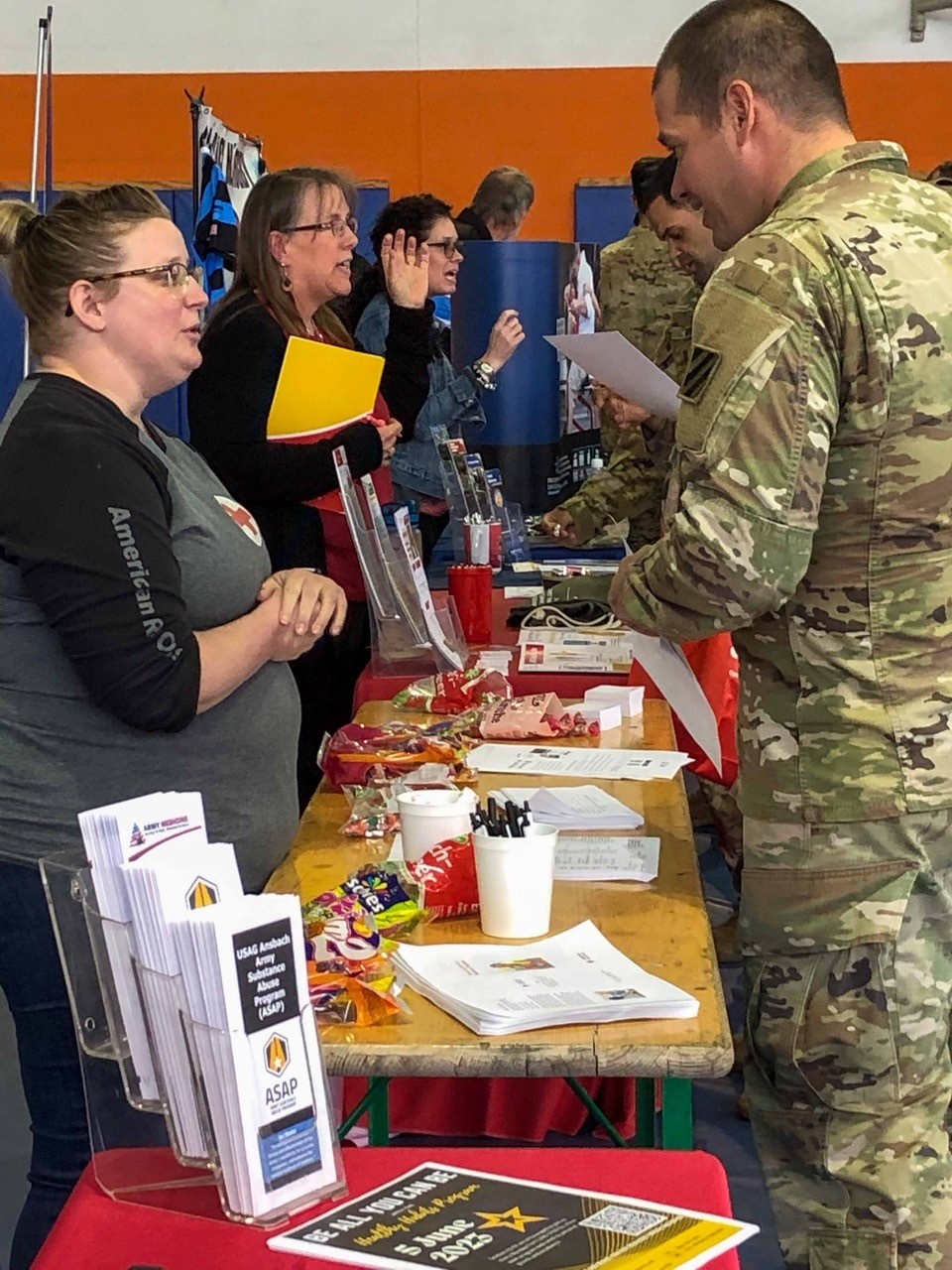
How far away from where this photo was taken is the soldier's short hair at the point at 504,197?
5.82 meters

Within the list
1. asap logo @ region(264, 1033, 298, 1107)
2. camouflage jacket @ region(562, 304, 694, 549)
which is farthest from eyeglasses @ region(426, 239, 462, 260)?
asap logo @ region(264, 1033, 298, 1107)

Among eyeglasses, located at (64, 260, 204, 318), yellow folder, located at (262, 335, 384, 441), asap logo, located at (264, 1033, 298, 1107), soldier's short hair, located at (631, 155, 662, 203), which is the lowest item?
asap logo, located at (264, 1033, 298, 1107)

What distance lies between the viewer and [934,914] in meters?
1.65

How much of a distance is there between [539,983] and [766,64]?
3.27 feet

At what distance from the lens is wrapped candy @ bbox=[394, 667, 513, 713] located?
98.1 inches

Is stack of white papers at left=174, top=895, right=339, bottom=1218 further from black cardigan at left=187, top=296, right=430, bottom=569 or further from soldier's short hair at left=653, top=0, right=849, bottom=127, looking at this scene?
black cardigan at left=187, top=296, right=430, bottom=569

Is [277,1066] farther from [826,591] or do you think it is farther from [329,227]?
[329,227]

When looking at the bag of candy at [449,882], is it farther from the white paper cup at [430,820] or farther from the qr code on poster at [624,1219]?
the qr code on poster at [624,1219]

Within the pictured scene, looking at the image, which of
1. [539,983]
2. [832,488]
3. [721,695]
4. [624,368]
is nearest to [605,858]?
[539,983]

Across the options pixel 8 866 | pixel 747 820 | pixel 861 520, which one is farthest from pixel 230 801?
pixel 861 520

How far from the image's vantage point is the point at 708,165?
1.73 meters

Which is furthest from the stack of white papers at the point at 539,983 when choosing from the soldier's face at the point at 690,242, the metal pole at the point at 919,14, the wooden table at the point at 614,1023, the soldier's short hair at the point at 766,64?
the metal pole at the point at 919,14

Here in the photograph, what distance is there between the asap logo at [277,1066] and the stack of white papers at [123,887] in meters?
Result: 0.11

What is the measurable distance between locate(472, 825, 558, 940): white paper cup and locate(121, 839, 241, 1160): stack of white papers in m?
0.46
